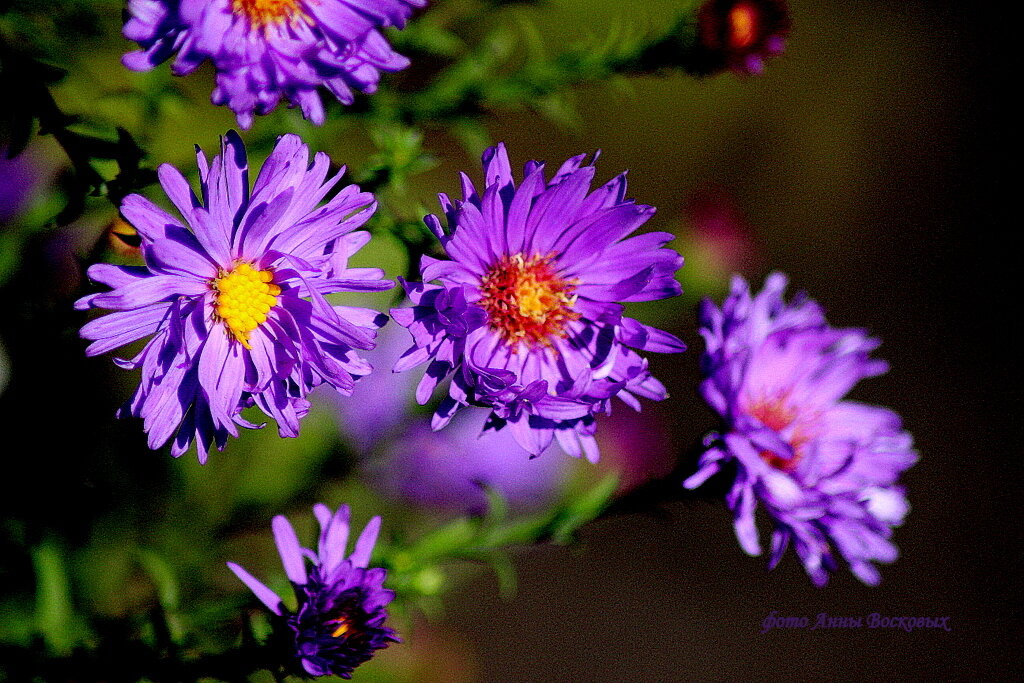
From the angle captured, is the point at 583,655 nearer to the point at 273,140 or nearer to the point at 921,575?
the point at 921,575

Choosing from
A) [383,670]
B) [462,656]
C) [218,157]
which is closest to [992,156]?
[462,656]

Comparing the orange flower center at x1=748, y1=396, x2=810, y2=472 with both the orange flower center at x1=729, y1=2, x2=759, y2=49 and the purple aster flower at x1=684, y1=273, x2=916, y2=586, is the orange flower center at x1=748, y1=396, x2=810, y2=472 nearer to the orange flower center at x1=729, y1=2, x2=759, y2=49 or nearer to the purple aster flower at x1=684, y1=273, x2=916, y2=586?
the purple aster flower at x1=684, y1=273, x2=916, y2=586

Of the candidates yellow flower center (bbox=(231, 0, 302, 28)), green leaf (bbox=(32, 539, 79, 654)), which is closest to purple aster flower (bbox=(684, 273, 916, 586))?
yellow flower center (bbox=(231, 0, 302, 28))

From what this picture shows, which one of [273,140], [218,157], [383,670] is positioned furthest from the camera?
[383,670]

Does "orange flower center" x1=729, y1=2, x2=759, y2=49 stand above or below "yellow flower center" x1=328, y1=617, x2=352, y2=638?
above

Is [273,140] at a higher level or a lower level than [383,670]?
higher

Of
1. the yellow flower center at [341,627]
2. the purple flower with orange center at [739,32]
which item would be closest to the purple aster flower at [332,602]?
the yellow flower center at [341,627]
